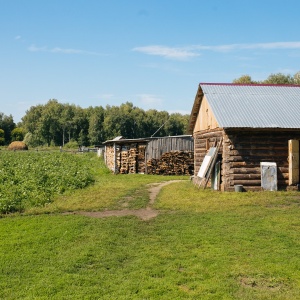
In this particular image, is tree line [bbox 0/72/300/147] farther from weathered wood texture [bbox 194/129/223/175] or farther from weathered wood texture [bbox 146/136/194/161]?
weathered wood texture [bbox 194/129/223/175]

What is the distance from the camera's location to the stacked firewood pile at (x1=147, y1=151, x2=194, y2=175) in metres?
30.8

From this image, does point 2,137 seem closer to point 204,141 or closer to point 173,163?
point 173,163

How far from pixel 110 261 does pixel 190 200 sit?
8442mm

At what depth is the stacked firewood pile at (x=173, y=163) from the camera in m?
30.8

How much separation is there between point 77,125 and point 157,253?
103250mm

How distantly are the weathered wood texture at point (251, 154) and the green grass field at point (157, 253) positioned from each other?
128 inches

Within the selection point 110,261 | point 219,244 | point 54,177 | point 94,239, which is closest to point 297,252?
point 219,244

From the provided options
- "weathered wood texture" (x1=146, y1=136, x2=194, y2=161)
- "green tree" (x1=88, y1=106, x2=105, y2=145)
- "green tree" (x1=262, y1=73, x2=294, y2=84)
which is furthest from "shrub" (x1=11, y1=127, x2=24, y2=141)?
"weathered wood texture" (x1=146, y1=136, x2=194, y2=161)

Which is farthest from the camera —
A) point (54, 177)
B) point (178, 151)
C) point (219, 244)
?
point (178, 151)

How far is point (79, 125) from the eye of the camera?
363 feet

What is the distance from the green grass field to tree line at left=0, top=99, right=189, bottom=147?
298 feet

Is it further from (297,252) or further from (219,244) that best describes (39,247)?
(297,252)

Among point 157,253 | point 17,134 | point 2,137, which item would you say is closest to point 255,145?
point 157,253

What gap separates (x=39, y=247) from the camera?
9.57m
